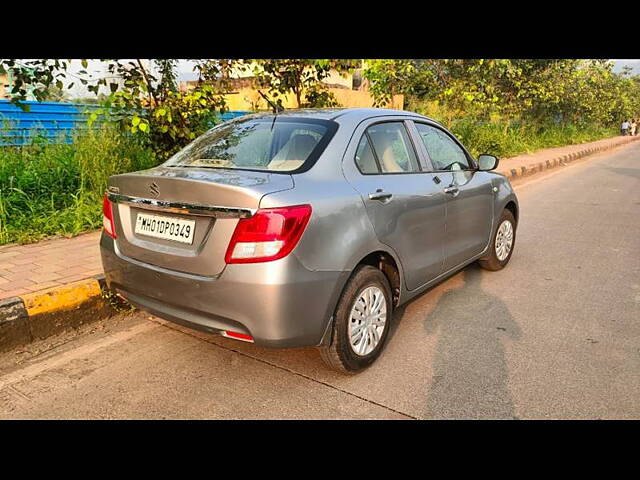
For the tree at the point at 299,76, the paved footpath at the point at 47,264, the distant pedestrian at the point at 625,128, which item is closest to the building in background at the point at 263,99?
the tree at the point at 299,76

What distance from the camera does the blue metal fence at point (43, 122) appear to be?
20.0 feet

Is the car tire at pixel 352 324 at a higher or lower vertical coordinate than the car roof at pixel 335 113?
lower

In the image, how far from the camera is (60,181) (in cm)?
548

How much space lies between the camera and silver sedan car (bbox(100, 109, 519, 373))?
91.1 inches

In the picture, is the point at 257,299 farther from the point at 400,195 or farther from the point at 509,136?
the point at 509,136

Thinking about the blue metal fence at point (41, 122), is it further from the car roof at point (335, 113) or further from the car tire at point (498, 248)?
the car tire at point (498, 248)

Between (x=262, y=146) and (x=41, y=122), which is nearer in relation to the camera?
(x=262, y=146)

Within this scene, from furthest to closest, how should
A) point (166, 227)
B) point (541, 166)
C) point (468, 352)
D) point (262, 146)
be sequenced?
point (541, 166) → point (468, 352) → point (262, 146) → point (166, 227)

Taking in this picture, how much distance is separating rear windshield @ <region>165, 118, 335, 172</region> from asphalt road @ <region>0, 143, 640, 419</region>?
118cm

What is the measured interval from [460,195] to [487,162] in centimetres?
58

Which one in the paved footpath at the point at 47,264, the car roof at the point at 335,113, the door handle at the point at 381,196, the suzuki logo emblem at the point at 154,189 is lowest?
the paved footpath at the point at 47,264

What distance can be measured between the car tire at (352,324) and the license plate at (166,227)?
869mm

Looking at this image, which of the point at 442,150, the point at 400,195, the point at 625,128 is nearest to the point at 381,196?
the point at 400,195

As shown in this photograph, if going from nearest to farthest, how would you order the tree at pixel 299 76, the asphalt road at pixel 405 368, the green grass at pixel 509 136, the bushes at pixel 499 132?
the asphalt road at pixel 405 368 → the tree at pixel 299 76 → the bushes at pixel 499 132 → the green grass at pixel 509 136
